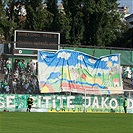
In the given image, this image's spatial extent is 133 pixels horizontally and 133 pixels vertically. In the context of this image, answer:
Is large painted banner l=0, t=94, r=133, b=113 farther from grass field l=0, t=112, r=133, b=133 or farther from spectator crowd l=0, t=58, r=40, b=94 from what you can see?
grass field l=0, t=112, r=133, b=133


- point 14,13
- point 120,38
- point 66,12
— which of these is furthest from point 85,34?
point 120,38

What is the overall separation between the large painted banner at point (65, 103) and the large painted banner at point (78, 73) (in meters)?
0.55

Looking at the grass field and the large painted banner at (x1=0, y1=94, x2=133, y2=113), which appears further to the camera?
the large painted banner at (x1=0, y1=94, x2=133, y2=113)

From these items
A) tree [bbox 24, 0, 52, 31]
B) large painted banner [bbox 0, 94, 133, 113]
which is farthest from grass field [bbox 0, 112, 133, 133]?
tree [bbox 24, 0, 52, 31]

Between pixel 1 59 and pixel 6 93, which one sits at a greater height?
pixel 1 59

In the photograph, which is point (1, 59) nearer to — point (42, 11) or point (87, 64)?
point (87, 64)

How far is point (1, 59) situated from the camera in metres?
35.9

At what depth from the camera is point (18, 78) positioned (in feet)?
119

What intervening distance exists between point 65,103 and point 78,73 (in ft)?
9.13

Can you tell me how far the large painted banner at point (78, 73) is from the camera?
37781mm

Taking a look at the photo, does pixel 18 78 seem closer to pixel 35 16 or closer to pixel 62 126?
pixel 62 126

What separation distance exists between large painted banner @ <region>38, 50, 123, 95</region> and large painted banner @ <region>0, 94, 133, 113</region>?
1.82ft

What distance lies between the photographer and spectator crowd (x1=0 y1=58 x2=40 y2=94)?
1400 inches

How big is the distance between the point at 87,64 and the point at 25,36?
5.43 m
